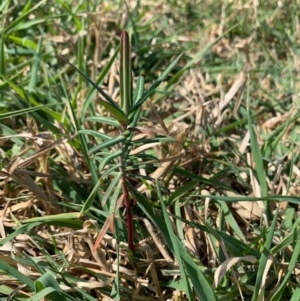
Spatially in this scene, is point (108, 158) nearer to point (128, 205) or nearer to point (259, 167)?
point (128, 205)

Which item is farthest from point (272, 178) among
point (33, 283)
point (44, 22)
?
point (44, 22)

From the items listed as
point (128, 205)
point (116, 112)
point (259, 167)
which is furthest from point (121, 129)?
point (259, 167)

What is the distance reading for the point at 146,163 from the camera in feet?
3.45

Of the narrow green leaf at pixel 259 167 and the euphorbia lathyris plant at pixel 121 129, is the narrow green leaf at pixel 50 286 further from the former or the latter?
the narrow green leaf at pixel 259 167

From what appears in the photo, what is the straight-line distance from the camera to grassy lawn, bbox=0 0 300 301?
3.25 ft

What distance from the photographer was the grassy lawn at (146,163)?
39.0 inches

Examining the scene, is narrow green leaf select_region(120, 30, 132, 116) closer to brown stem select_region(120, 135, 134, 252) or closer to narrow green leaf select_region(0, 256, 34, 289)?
brown stem select_region(120, 135, 134, 252)

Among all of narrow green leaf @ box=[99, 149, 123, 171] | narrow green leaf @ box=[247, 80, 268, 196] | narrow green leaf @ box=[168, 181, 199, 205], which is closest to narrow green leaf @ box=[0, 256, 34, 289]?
narrow green leaf @ box=[99, 149, 123, 171]

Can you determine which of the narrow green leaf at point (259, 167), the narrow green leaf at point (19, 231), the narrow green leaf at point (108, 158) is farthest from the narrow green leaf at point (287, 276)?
the narrow green leaf at point (19, 231)

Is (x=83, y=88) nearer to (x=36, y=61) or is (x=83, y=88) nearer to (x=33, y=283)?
(x=36, y=61)

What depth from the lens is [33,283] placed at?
0.96 meters

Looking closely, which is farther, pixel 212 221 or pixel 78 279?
pixel 212 221

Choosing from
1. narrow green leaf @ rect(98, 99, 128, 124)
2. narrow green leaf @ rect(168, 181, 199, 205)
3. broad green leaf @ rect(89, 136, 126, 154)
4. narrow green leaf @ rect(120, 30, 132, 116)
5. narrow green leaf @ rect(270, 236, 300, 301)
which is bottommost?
narrow green leaf @ rect(270, 236, 300, 301)

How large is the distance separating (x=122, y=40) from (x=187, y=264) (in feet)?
1.31
